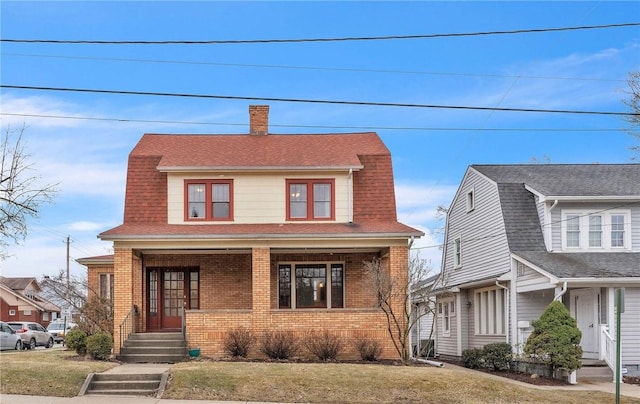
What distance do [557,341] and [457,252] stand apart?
1193cm

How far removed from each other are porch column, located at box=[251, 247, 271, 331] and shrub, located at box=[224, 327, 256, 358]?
527 millimetres

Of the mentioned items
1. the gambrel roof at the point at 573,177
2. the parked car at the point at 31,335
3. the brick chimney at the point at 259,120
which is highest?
the brick chimney at the point at 259,120

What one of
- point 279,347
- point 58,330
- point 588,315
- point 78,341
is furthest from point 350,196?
point 58,330

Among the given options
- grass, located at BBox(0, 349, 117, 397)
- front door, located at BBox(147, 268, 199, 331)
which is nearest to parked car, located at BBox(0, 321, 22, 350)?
front door, located at BBox(147, 268, 199, 331)

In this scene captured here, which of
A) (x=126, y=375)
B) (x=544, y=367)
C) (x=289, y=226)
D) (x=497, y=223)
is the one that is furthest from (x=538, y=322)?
(x=126, y=375)

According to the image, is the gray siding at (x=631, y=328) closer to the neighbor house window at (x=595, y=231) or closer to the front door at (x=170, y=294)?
the neighbor house window at (x=595, y=231)

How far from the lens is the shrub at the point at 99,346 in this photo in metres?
21.9

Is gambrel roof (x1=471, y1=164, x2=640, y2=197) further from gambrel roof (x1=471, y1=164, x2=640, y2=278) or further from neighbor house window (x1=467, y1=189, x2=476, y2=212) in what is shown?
neighbor house window (x1=467, y1=189, x2=476, y2=212)

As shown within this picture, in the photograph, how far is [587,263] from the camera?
79.9ft

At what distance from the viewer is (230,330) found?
22750 mm

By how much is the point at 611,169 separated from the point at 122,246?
18.5 meters

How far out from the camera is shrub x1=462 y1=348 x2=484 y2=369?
26094 mm

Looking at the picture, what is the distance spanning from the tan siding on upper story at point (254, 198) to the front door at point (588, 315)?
27.2 ft

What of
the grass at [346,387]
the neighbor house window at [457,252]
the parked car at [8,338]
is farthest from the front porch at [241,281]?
the parked car at [8,338]
